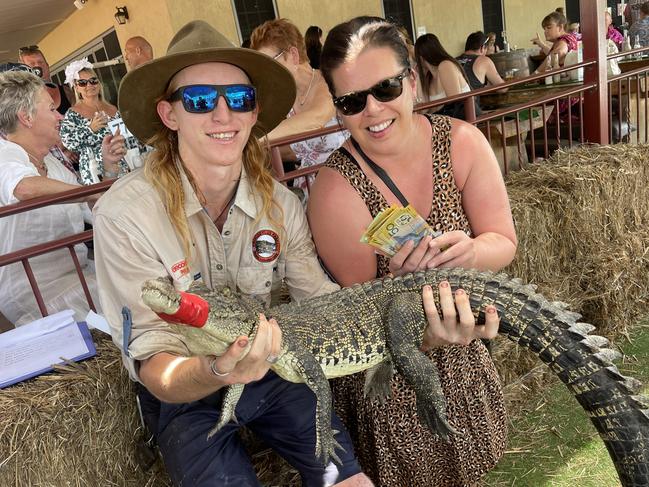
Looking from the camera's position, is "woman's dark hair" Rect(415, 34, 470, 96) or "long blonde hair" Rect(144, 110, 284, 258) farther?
"woman's dark hair" Rect(415, 34, 470, 96)

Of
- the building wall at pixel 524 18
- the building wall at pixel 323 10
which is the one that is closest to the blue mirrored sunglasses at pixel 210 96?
the building wall at pixel 323 10

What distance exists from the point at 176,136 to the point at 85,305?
128 centimetres

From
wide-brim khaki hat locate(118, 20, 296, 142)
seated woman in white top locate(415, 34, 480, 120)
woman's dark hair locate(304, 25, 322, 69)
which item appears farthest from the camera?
seated woman in white top locate(415, 34, 480, 120)

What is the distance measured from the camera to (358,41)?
1889 millimetres

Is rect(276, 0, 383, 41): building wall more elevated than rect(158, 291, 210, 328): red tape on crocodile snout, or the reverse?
rect(276, 0, 383, 41): building wall

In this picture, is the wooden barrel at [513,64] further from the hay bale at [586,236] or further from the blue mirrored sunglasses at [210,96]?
the blue mirrored sunglasses at [210,96]

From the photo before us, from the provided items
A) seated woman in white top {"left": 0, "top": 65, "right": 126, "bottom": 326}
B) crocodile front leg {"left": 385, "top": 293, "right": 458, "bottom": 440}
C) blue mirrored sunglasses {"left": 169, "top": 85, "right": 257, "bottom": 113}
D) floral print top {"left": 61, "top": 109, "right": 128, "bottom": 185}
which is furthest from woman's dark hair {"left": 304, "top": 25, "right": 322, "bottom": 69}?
crocodile front leg {"left": 385, "top": 293, "right": 458, "bottom": 440}

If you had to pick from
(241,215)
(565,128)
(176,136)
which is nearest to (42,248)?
(176,136)

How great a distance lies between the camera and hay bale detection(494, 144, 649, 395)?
10.9 ft

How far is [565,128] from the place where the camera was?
6316mm

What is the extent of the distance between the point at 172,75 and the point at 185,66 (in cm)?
6

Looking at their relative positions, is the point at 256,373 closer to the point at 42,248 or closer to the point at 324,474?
the point at 324,474

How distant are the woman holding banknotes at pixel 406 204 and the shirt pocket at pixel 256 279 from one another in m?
0.23

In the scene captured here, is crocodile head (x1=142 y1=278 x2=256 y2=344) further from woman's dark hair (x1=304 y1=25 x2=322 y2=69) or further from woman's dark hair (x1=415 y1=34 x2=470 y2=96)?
woman's dark hair (x1=415 y1=34 x2=470 y2=96)
